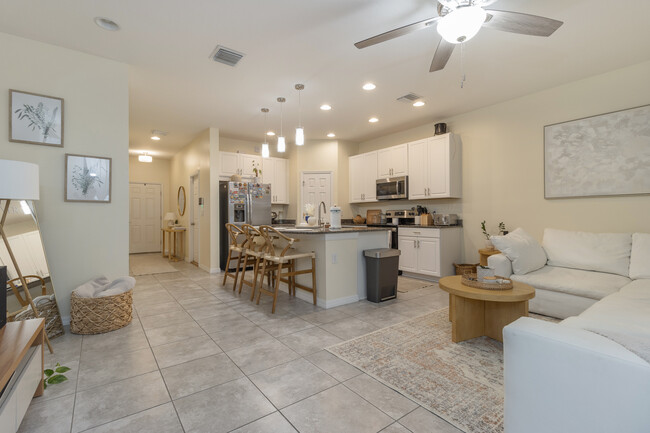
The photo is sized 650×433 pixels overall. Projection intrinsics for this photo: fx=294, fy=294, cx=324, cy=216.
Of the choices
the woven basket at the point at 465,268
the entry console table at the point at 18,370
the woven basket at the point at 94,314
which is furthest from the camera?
the woven basket at the point at 465,268

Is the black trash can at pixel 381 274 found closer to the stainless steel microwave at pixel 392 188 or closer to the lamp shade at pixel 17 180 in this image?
the stainless steel microwave at pixel 392 188

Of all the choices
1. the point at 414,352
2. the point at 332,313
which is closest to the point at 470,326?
the point at 414,352

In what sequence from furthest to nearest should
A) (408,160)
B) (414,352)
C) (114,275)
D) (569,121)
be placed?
1. (408,160)
2. (569,121)
3. (114,275)
4. (414,352)

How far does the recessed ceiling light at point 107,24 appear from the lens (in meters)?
2.46

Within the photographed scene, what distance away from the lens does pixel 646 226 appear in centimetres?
321

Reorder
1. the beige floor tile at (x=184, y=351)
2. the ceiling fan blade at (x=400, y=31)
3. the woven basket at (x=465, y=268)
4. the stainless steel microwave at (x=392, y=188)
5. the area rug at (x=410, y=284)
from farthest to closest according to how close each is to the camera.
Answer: the stainless steel microwave at (x=392, y=188) < the woven basket at (x=465, y=268) < the area rug at (x=410, y=284) < the beige floor tile at (x=184, y=351) < the ceiling fan blade at (x=400, y=31)

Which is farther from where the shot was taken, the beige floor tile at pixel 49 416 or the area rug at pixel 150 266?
the area rug at pixel 150 266

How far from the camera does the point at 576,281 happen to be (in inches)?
114

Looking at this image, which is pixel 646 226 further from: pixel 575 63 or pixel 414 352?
pixel 414 352

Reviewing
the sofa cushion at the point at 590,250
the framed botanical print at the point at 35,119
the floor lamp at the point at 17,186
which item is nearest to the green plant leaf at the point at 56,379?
the floor lamp at the point at 17,186

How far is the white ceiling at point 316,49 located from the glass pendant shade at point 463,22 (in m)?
0.71

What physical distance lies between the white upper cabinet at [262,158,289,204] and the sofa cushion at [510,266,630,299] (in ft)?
15.8

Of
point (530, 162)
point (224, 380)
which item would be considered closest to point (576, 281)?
point (530, 162)

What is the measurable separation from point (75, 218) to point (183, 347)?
176 centimetres
